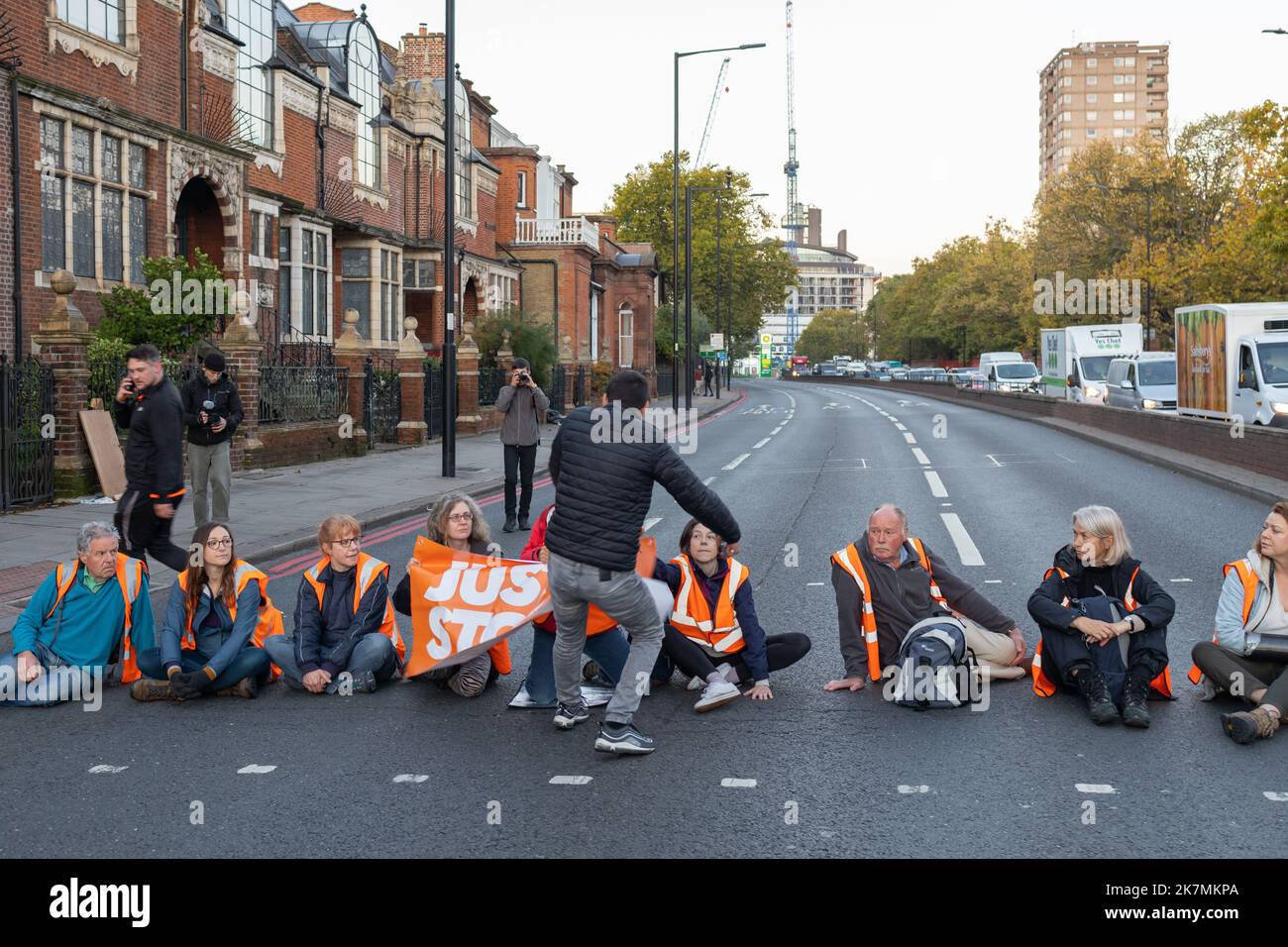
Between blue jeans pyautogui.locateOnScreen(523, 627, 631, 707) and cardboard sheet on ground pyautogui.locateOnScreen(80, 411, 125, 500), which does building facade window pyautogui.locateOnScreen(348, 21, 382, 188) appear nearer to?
cardboard sheet on ground pyautogui.locateOnScreen(80, 411, 125, 500)

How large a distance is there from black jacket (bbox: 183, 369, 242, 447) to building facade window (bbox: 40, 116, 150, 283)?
8.18m

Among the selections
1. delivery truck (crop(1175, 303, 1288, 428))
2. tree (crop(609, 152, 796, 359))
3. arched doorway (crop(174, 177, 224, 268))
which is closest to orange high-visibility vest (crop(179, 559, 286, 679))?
arched doorway (crop(174, 177, 224, 268))

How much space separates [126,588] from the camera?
691 cm

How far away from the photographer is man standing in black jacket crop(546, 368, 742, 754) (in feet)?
18.1

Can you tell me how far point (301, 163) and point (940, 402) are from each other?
1298 inches

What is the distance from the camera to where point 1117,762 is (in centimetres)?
551

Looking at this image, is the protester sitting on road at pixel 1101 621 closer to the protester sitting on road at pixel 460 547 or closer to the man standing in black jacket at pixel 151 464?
the protester sitting on road at pixel 460 547

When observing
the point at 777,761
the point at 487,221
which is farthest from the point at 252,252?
the point at 777,761

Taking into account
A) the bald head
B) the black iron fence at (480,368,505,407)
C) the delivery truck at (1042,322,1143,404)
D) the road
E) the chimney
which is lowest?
the road

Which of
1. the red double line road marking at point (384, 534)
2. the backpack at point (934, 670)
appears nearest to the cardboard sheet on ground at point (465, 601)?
the backpack at point (934, 670)

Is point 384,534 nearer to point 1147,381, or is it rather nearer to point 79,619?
point 79,619

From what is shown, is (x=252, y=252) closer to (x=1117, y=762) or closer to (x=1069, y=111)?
(x=1117, y=762)

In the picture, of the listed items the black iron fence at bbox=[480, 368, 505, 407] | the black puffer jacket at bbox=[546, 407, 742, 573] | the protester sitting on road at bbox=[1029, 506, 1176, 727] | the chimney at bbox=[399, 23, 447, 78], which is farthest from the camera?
the chimney at bbox=[399, 23, 447, 78]

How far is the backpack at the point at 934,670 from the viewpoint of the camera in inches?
253
